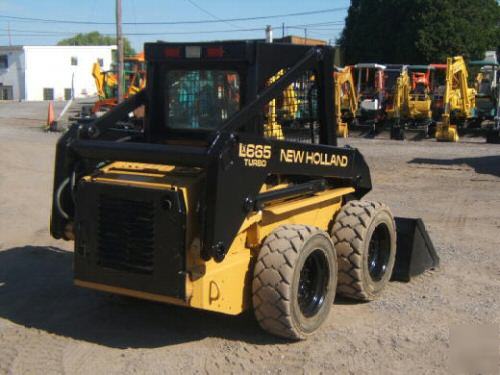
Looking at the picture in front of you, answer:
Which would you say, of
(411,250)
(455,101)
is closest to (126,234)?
(411,250)

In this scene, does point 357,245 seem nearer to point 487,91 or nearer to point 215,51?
point 215,51

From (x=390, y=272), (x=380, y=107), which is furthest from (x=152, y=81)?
(x=380, y=107)

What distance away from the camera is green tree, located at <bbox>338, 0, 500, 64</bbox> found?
41.2m

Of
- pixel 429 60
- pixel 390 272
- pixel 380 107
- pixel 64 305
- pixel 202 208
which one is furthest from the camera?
pixel 429 60

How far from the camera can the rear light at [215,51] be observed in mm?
5145

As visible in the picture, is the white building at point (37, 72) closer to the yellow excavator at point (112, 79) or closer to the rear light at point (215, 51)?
the yellow excavator at point (112, 79)

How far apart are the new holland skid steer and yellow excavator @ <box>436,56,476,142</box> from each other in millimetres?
17426

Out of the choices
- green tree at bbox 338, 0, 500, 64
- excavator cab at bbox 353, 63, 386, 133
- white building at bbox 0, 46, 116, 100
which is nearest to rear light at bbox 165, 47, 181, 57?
excavator cab at bbox 353, 63, 386, 133

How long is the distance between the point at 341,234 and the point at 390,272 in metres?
0.88

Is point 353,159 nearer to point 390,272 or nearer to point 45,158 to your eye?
point 390,272

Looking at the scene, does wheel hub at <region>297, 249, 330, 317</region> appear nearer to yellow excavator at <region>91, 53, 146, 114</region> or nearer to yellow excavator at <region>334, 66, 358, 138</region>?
yellow excavator at <region>334, 66, 358, 138</region>

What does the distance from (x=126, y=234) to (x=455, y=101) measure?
2183cm

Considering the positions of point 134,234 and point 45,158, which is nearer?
point 134,234

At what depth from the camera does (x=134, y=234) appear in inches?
185
